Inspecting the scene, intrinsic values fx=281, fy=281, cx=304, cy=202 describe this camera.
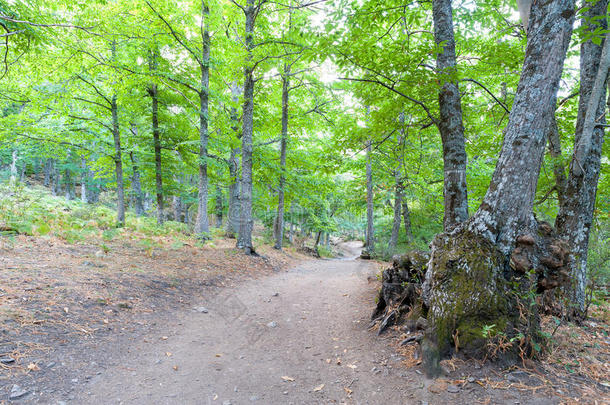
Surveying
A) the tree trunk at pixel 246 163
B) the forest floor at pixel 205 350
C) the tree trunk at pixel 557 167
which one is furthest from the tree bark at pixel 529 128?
the tree trunk at pixel 246 163

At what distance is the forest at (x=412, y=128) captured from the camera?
10.6 ft

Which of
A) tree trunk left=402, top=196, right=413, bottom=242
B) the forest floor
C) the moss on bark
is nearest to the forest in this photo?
the moss on bark

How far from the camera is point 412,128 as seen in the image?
6.95 m

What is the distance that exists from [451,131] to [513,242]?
2399 millimetres

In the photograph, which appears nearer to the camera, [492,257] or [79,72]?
[492,257]

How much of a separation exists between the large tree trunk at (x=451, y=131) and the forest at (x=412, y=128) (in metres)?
0.02

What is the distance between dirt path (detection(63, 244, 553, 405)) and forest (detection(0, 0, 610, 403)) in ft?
1.44

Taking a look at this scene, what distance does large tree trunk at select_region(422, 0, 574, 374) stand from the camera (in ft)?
10.1

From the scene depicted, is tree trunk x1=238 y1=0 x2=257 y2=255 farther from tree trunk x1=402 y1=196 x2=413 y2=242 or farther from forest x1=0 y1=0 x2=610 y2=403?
tree trunk x1=402 y1=196 x2=413 y2=242

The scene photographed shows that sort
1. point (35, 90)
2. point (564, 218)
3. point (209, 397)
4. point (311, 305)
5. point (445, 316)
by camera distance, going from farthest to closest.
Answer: point (35, 90), point (311, 305), point (564, 218), point (445, 316), point (209, 397)

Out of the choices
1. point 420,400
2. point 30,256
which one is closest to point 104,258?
point 30,256

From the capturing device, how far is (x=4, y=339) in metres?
3.03

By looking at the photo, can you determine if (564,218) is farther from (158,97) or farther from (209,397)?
(158,97)

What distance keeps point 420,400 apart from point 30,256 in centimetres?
716
